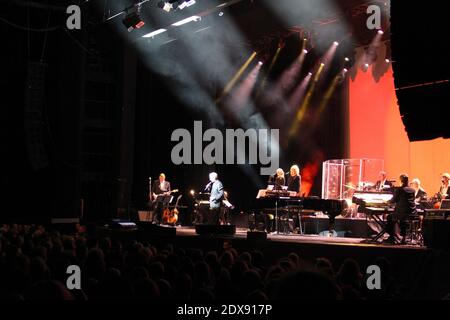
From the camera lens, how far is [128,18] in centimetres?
1348

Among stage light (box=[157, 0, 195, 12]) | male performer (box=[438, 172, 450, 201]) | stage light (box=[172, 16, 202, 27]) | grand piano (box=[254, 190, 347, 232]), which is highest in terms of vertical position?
stage light (box=[172, 16, 202, 27])

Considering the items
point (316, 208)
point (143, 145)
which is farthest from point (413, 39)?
point (143, 145)

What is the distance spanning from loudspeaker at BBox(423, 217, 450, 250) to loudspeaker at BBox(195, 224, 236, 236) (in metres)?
3.63

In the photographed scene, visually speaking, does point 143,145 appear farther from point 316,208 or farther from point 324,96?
point 316,208

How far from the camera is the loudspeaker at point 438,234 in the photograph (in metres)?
7.87

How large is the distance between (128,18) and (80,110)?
9.17ft

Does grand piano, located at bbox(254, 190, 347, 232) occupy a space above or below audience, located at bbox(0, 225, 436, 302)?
above

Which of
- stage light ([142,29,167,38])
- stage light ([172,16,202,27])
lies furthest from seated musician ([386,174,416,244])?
stage light ([142,29,167,38])

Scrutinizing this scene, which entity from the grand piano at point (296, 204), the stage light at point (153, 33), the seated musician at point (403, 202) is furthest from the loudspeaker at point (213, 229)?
the stage light at point (153, 33)

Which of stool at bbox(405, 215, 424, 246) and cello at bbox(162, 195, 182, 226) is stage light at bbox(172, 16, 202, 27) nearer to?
cello at bbox(162, 195, 182, 226)

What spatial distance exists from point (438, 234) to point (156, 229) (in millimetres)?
5027

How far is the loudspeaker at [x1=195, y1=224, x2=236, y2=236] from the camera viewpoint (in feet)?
33.5

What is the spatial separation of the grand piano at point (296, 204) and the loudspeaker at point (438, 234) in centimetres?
379
